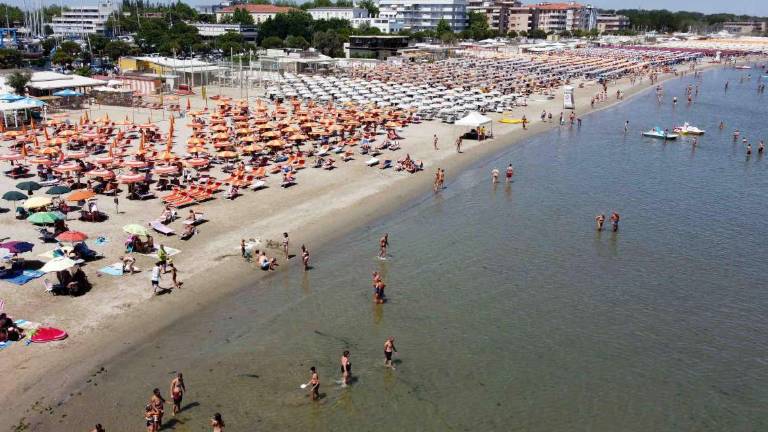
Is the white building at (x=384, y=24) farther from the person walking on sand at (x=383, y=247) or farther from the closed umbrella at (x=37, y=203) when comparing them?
the person walking on sand at (x=383, y=247)

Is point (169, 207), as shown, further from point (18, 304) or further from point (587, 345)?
point (587, 345)

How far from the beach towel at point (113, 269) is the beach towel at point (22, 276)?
1.94 metres

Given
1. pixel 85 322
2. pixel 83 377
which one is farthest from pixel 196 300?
pixel 83 377

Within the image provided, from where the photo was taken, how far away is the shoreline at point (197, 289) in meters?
15.1

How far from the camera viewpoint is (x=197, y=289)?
2047 centimetres

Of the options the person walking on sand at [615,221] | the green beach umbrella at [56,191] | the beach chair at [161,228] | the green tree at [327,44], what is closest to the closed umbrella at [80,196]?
the green beach umbrella at [56,191]

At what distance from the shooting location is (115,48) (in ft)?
317

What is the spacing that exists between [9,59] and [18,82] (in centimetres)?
4233

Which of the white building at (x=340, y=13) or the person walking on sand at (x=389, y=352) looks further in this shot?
the white building at (x=340, y=13)

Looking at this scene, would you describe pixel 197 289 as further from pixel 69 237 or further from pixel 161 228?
pixel 161 228

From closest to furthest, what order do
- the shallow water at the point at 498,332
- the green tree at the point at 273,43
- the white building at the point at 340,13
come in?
the shallow water at the point at 498,332 < the green tree at the point at 273,43 < the white building at the point at 340,13

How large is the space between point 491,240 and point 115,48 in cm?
8863

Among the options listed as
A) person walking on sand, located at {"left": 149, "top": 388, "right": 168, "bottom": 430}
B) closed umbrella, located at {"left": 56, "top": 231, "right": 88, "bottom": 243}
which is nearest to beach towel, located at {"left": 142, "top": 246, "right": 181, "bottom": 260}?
closed umbrella, located at {"left": 56, "top": 231, "right": 88, "bottom": 243}

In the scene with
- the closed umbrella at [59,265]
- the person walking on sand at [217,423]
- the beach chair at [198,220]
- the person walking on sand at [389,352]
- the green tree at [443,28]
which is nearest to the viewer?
the person walking on sand at [217,423]
